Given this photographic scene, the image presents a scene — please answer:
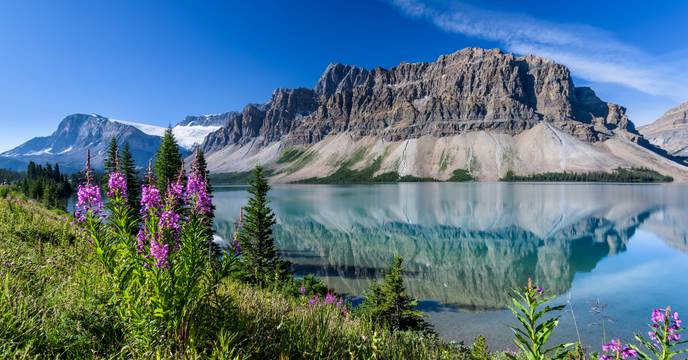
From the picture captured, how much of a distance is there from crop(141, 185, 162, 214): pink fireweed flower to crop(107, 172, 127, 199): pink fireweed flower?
1.14ft

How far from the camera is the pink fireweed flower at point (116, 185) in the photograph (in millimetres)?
5699

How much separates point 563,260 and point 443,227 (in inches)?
1144

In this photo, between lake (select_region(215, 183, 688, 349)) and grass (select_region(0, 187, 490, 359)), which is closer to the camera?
grass (select_region(0, 187, 490, 359))

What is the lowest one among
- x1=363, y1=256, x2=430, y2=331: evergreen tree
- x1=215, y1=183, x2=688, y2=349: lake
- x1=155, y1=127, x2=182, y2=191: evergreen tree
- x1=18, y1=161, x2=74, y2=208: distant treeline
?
x1=215, y1=183, x2=688, y2=349: lake

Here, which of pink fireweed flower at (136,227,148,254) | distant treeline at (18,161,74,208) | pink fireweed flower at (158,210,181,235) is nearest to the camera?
pink fireweed flower at (158,210,181,235)

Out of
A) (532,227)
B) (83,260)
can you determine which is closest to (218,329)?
(83,260)

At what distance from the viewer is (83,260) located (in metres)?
9.36

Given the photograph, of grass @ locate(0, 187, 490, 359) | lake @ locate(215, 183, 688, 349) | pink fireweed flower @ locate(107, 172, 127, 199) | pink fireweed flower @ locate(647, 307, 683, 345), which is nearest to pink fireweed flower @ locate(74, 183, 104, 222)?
pink fireweed flower @ locate(107, 172, 127, 199)

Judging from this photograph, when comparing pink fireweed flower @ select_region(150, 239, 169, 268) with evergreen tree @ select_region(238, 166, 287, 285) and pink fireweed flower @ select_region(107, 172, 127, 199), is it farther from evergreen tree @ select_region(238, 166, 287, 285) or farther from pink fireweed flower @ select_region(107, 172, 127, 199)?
evergreen tree @ select_region(238, 166, 287, 285)

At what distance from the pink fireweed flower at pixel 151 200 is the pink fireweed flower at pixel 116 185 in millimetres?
347

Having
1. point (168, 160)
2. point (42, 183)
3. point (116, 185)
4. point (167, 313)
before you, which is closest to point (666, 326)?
point (167, 313)

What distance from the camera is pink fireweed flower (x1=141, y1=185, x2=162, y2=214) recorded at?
18.3 ft

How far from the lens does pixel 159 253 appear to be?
512 cm

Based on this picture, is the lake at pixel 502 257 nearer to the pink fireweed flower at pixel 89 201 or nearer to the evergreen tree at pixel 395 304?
the evergreen tree at pixel 395 304
